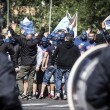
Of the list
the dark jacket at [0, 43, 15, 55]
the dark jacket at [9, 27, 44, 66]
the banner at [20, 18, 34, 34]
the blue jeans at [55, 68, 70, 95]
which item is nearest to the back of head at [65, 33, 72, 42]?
the dark jacket at [9, 27, 44, 66]

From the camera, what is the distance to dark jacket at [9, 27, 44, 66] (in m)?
17.6

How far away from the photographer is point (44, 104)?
645 inches

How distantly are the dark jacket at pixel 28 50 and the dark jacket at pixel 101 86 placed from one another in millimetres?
13511

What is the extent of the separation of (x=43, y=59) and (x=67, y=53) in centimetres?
91

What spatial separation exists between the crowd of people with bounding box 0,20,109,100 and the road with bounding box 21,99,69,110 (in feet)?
1.57

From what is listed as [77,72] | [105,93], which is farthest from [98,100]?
[77,72]

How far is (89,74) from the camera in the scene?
4.23 m

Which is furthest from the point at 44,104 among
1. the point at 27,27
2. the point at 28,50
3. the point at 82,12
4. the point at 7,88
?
the point at 82,12

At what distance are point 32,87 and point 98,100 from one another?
14367 millimetres

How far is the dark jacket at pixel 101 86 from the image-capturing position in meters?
3.98

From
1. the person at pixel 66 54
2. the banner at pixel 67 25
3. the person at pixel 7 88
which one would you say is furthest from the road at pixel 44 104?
the person at pixel 7 88

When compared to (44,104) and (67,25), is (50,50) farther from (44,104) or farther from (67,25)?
(67,25)

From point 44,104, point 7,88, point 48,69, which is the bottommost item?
point 44,104

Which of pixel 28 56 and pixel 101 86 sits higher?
pixel 101 86
